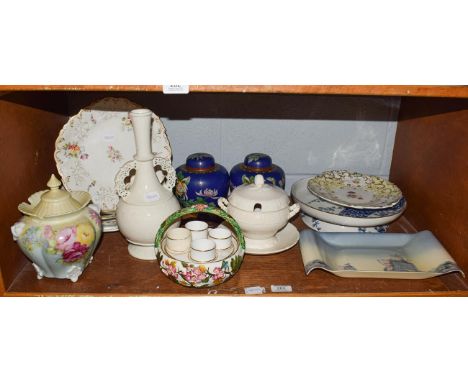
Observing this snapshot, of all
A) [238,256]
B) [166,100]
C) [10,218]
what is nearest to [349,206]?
[238,256]

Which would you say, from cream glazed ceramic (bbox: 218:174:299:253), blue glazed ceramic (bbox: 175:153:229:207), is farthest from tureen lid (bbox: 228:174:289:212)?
blue glazed ceramic (bbox: 175:153:229:207)

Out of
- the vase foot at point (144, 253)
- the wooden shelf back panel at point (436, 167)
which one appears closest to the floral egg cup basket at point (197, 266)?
the vase foot at point (144, 253)

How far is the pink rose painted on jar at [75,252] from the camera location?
3.16 feet

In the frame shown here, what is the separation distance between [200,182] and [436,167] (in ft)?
2.05

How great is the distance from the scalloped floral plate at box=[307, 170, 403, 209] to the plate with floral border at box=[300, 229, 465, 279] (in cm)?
9

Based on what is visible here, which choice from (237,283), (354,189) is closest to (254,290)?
(237,283)

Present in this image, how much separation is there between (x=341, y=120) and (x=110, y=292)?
84 cm

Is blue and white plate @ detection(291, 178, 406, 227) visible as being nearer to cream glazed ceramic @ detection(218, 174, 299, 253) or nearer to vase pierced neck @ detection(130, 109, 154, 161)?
cream glazed ceramic @ detection(218, 174, 299, 253)

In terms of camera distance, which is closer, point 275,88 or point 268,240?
point 275,88

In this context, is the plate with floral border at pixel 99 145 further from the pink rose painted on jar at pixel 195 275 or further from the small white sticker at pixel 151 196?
the pink rose painted on jar at pixel 195 275

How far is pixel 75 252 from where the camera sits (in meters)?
0.97

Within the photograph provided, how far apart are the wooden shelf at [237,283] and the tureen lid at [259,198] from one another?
0.14 m

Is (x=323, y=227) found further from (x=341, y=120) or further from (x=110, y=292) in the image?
(x=110, y=292)

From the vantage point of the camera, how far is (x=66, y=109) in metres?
1.33
